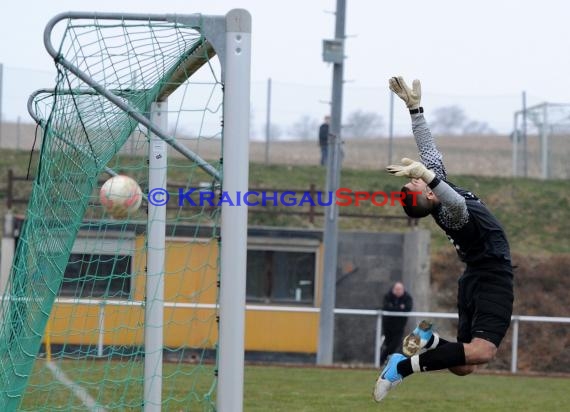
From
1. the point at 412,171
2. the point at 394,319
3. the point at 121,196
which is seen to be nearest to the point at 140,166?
the point at 121,196

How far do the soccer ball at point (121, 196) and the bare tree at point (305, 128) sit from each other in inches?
813

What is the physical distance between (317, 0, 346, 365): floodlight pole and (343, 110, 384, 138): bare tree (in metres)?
10.7

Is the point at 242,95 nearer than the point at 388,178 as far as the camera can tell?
Yes

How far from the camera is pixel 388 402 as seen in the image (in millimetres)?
11336

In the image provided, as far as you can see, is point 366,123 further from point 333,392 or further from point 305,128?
point 333,392

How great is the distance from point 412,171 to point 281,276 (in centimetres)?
1532

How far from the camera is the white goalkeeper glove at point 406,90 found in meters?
7.63

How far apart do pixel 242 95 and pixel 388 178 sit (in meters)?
22.3

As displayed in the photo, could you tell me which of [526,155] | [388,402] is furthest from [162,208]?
[526,155]

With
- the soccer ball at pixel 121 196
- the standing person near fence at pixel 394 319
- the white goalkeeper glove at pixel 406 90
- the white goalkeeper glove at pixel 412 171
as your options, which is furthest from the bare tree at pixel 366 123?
the white goalkeeper glove at pixel 412 171

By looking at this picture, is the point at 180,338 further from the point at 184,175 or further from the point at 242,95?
the point at 242,95

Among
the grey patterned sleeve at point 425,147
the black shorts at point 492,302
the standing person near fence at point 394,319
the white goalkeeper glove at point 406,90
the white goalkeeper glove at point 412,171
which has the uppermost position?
the white goalkeeper glove at point 406,90

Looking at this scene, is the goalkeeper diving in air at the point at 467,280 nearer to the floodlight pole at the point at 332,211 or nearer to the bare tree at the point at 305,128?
the floodlight pole at the point at 332,211

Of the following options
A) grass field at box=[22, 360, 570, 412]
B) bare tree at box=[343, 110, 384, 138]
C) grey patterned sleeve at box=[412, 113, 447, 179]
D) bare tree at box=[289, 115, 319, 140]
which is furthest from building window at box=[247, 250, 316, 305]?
grey patterned sleeve at box=[412, 113, 447, 179]
